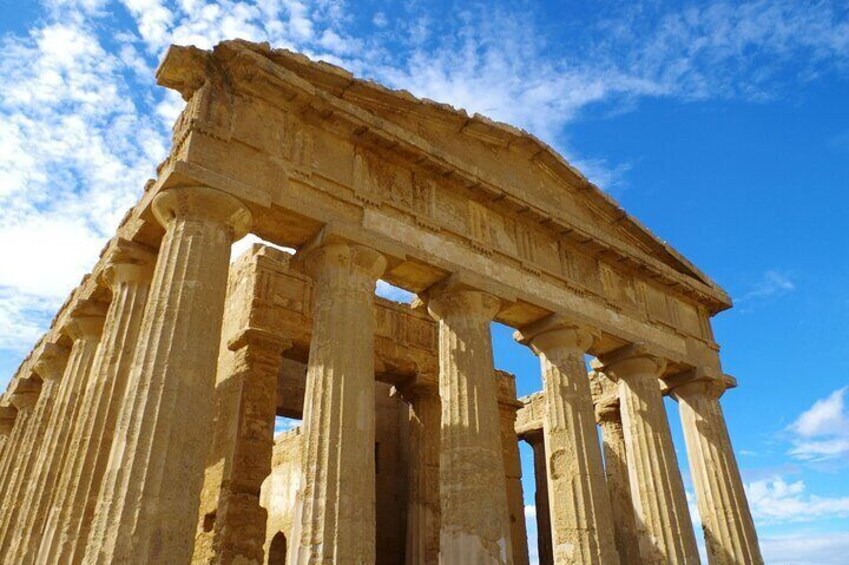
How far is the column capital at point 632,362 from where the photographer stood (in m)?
13.6

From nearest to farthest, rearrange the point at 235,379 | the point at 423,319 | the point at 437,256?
the point at 437,256 → the point at 235,379 → the point at 423,319

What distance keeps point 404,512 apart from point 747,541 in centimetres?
731

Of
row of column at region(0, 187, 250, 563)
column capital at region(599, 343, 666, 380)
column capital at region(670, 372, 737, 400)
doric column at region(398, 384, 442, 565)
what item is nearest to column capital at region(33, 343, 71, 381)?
row of column at region(0, 187, 250, 563)

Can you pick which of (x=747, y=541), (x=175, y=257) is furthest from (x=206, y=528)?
(x=747, y=541)

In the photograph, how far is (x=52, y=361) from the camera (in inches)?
551

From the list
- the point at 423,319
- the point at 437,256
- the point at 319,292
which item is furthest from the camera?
the point at 423,319

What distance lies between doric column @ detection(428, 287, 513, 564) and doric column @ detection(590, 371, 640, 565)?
7.81 m

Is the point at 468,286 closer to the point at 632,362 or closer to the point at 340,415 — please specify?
the point at 340,415

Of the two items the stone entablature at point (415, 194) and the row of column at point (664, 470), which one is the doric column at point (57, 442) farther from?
the row of column at point (664, 470)

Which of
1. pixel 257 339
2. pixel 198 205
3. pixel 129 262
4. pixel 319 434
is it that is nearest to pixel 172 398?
pixel 319 434

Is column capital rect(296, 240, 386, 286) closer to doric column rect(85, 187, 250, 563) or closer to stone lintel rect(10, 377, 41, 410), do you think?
doric column rect(85, 187, 250, 563)

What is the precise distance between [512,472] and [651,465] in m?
4.25

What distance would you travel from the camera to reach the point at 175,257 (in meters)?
8.09

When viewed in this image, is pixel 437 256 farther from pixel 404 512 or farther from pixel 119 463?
pixel 404 512
